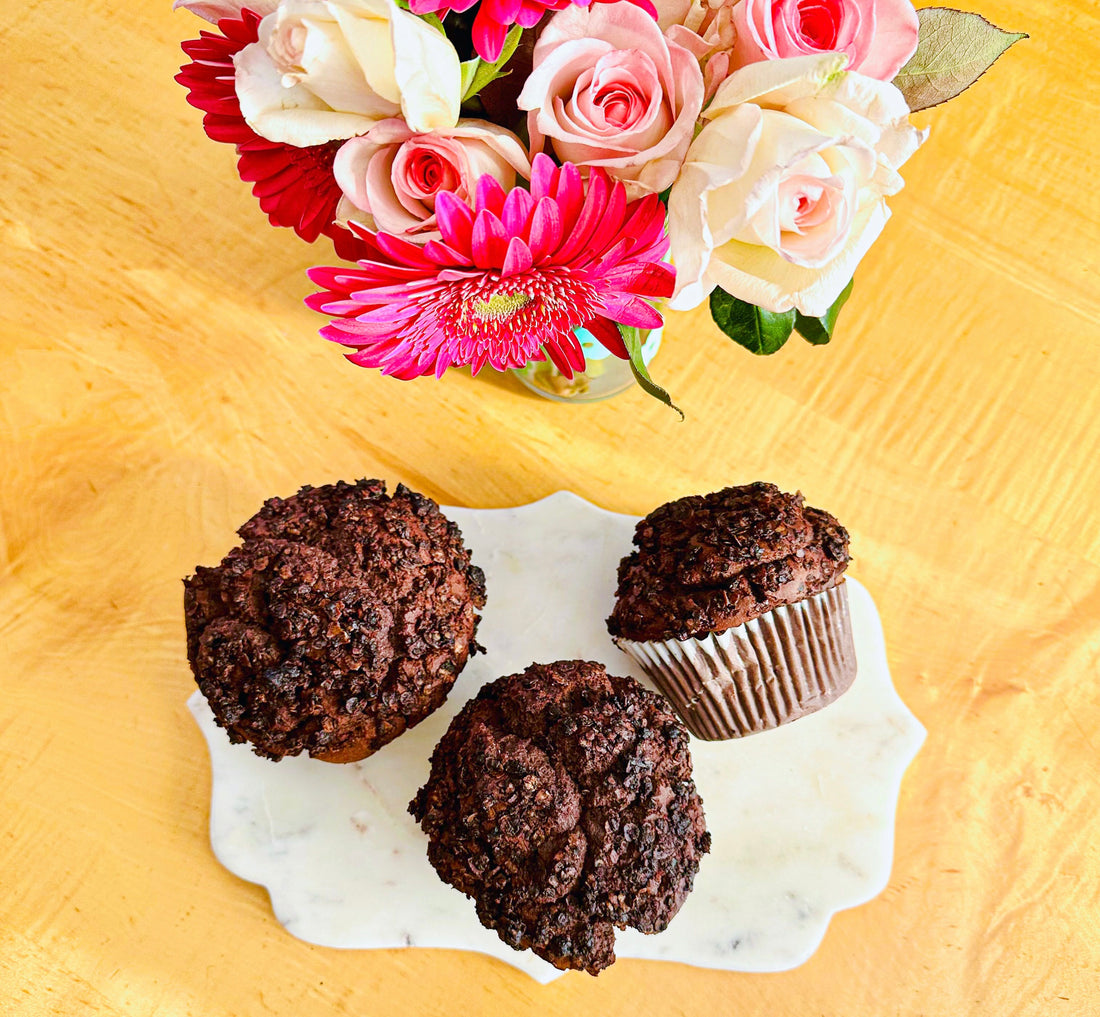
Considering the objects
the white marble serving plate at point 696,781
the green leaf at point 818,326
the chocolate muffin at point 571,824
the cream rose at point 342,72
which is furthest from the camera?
the white marble serving plate at point 696,781

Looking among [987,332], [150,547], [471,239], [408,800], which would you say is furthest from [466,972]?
[987,332]

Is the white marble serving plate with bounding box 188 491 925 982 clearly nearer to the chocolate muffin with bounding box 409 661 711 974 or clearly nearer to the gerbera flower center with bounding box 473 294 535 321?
the chocolate muffin with bounding box 409 661 711 974

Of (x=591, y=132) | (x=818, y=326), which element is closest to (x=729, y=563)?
(x=818, y=326)

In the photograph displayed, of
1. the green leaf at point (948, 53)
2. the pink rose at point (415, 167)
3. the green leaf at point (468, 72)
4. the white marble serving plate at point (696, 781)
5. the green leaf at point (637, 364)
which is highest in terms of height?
the green leaf at point (948, 53)

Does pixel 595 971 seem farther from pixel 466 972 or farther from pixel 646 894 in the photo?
pixel 466 972

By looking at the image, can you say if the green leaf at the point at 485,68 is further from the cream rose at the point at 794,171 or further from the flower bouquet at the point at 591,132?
the cream rose at the point at 794,171

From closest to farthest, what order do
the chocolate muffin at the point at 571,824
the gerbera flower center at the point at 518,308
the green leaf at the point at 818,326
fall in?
1. the gerbera flower center at the point at 518,308
2. the green leaf at the point at 818,326
3. the chocolate muffin at the point at 571,824

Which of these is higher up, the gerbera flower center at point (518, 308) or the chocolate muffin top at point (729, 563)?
the gerbera flower center at point (518, 308)

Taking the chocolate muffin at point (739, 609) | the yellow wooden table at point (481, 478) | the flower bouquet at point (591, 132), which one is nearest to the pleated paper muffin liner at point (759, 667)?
the chocolate muffin at point (739, 609)
